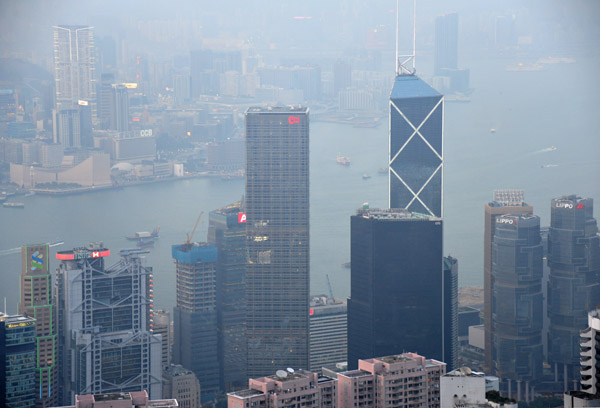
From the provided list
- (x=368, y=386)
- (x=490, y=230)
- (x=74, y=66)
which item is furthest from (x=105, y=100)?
(x=368, y=386)

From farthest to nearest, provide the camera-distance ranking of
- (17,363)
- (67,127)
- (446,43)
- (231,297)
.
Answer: (67,127) → (446,43) → (231,297) → (17,363)

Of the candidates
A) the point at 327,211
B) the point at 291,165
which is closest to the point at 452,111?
the point at 327,211

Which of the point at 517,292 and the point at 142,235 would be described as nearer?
the point at 517,292

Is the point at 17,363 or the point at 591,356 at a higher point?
the point at 591,356

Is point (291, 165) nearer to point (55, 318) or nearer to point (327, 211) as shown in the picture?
point (327, 211)

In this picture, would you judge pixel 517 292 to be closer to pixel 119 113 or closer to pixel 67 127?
pixel 67 127
